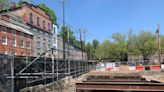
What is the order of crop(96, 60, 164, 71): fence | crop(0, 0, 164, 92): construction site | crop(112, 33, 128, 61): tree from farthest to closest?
crop(112, 33, 128, 61): tree, crop(96, 60, 164, 71): fence, crop(0, 0, 164, 92): construction site

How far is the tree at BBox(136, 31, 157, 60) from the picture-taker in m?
77.2

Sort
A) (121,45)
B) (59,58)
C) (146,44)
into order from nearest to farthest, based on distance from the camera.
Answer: (59,58) < (146,44) < (121,45)

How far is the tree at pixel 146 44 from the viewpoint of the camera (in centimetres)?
7725

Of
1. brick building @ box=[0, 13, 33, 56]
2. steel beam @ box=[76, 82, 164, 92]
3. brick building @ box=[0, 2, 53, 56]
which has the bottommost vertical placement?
steel beam @ box=[76, 82, 164, 92]

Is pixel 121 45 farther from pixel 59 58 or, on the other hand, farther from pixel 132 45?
pixel 59 58

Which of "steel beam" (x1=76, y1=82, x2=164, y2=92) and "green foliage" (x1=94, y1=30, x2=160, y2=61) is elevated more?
"green foliage" (x1=94, y1=30, x2=160, y2=61)

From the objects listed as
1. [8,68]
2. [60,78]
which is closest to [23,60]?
[8,68]

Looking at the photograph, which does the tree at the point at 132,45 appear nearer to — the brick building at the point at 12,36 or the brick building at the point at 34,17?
the brick building at the point at 34,17

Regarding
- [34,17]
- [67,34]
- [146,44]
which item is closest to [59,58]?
[34,17]

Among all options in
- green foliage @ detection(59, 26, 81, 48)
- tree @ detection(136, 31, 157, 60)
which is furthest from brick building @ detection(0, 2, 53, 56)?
tree @ detection(136, 31, 157, 60)

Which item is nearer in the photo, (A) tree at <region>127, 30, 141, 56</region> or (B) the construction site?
(B) the construction site

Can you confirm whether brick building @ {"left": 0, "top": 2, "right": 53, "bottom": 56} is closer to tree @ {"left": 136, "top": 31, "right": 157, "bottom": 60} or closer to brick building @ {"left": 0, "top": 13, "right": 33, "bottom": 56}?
brick building @ {"left": 0, "top": 13, "right": 33, "bottom": 56}

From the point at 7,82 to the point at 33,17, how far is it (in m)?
38.6

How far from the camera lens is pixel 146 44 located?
7750 cm
